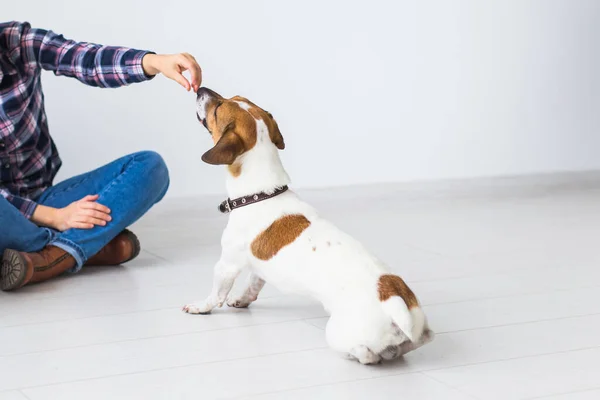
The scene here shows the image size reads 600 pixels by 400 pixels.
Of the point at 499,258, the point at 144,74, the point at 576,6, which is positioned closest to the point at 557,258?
the point at 499,258

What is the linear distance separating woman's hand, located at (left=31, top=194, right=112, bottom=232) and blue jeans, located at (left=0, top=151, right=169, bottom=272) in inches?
0.7

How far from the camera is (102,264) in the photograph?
238 centimetres

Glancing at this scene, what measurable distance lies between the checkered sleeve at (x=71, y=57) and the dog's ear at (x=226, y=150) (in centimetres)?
64

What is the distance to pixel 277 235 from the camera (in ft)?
5.33

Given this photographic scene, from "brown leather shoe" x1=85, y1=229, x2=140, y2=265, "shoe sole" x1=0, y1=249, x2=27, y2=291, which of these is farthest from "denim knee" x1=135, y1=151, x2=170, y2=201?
"shoe sole" x1=0, y1=249, x2=27, y2=291

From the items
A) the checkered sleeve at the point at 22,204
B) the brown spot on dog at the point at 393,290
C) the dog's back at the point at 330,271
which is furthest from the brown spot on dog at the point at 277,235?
the checkered sleeve at the point at 22,204

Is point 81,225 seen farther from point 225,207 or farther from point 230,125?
point 230,125

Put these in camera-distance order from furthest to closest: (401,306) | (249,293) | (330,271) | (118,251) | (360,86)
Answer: (360,86), (118,251), (249,293), (330,271), (401,306)

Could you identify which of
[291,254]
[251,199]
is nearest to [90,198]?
[251,199]

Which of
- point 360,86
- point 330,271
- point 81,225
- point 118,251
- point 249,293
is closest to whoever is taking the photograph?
point 330,271

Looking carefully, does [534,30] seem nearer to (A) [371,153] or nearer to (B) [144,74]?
(A) [371,153]

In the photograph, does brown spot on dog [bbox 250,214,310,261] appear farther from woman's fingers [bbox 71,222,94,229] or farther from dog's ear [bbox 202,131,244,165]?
woman's fingers [bbox 71,222,94,229]

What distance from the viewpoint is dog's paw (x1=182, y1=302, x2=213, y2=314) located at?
1809 mm

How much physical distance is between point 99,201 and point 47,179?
204 millimetres
